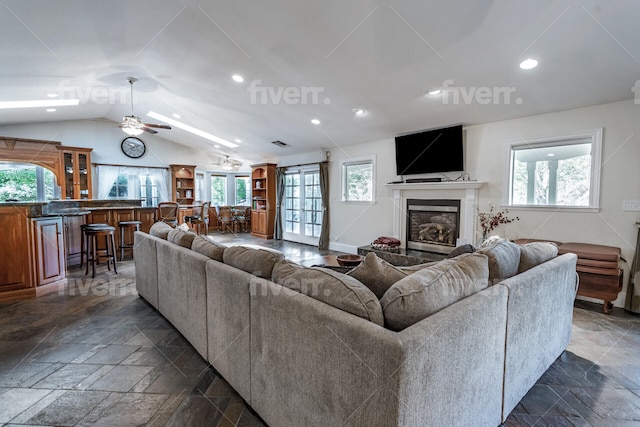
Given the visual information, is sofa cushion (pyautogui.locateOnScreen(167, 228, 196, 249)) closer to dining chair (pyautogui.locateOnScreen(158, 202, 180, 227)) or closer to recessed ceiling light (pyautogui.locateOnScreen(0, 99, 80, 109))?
dining chair (pyautogui.locateOnScreen(158, 202, 180, 227))

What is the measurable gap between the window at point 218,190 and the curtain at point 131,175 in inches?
60.3

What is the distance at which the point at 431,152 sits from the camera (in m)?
4.93

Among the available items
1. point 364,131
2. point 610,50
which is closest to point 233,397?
point 610,50

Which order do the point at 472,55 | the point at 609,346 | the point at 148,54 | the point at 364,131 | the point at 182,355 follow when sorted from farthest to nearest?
the point at 364,131 → the point at 148,54 → the point at 472,55 → the point at 609,346 → the point at 182,355

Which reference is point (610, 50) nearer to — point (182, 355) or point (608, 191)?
point (608, 191)

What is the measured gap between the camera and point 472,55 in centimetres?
295

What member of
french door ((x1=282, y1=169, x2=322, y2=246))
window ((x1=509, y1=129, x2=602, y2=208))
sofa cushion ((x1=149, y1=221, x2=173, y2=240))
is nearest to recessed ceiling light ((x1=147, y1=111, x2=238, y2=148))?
french door ((x1=282, y1=169, x2=322, y2=246))

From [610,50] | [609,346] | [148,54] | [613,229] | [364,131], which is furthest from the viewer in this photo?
[364,131]

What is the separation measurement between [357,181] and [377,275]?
5117 mm

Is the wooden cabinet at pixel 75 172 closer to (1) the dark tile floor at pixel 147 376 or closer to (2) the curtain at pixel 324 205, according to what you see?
(1) the dark tile floor at pixel 147 376

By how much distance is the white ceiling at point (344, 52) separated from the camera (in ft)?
8.29

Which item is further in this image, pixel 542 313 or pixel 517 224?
pixel 517 224

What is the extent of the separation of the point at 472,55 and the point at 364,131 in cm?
266

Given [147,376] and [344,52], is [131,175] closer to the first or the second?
[344,52]
